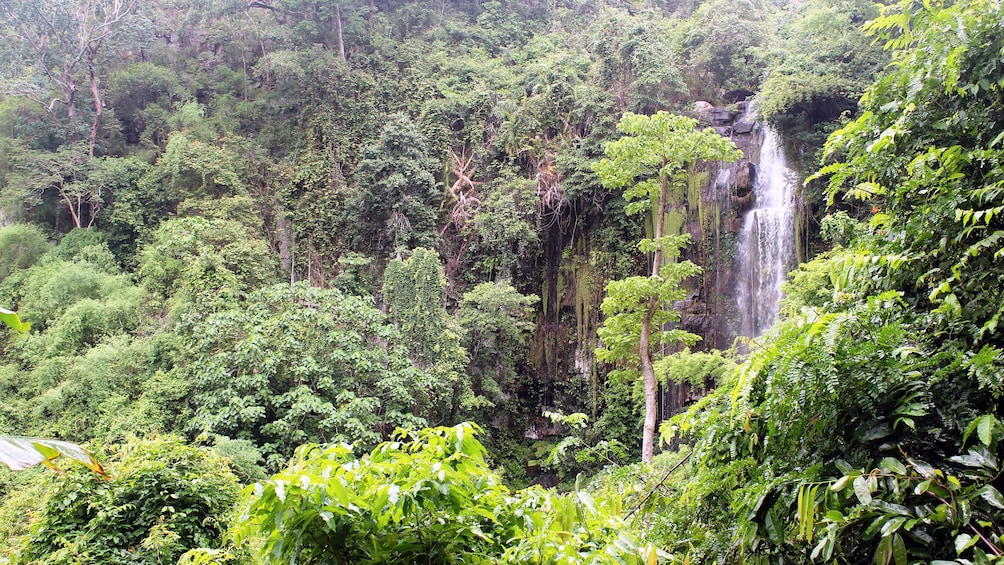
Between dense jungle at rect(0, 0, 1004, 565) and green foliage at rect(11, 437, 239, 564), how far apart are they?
0.03 m

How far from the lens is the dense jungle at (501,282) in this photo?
145 centimetres

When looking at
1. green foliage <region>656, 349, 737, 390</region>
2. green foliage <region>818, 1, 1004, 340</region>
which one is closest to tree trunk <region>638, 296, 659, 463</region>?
green foliage <region>656, 349, 737, 390</region>

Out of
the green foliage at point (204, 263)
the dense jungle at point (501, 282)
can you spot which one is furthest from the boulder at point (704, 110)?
the green foliage at point (204, 263)

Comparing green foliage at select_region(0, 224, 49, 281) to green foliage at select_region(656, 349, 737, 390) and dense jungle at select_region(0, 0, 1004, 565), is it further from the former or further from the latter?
green foliage at select_region(656, 349, 737, 390)

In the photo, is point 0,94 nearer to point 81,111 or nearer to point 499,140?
point 81,111

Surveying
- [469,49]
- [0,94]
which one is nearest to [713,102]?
[469,49]

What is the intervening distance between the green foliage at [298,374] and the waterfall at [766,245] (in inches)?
218

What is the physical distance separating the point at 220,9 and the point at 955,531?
60.7ft

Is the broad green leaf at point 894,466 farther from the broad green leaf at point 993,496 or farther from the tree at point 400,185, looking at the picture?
the tree at point 400,185

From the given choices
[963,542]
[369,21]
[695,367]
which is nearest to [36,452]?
[963,542]

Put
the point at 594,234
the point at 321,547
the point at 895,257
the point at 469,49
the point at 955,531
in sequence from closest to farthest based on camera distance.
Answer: the point at 955,531 < the point at 321,547 < the point at 895,257 < the point at 594,234 < the point at 469,49

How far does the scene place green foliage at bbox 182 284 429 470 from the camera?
8.22 m

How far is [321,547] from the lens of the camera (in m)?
1.34

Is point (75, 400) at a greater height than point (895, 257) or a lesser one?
lesser
